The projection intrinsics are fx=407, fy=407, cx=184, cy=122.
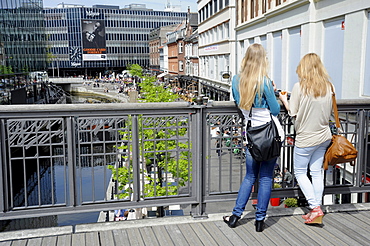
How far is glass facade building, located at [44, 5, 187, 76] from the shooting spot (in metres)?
126

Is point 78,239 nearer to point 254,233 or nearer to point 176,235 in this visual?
point 176,235

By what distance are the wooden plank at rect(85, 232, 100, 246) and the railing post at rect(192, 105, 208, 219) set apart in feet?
3.84

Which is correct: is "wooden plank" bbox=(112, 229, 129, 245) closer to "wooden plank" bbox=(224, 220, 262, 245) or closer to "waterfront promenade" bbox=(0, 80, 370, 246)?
"waterfront promenade" bbox=(0, 80, 370, 246)

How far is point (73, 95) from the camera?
318ft

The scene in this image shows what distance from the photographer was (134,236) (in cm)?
429

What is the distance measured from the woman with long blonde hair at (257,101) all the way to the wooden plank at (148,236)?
3.22 feet

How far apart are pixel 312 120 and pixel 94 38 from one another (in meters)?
130

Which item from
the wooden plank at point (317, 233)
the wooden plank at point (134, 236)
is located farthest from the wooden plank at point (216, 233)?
the wooden plank at point (317, 233)

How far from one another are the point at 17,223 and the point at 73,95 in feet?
255

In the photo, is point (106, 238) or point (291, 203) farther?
point (291, 203)

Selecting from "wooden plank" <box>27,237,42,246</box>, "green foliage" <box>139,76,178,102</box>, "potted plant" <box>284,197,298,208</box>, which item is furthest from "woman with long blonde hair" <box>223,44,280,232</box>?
"green foliage" <box>139,76,178,102</box>

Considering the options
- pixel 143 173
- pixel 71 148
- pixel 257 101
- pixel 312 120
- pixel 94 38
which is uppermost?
pixel 94 38

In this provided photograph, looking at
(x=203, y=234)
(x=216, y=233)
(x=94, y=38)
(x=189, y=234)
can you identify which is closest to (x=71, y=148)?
(x=189, y=234)

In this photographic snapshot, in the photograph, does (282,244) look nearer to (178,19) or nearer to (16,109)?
(16,109)
